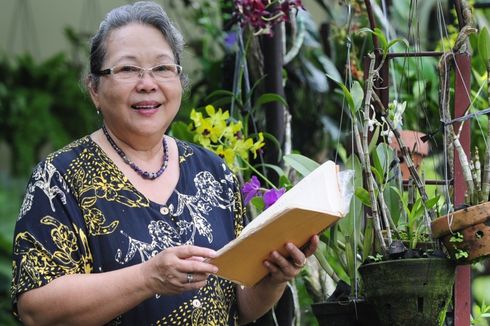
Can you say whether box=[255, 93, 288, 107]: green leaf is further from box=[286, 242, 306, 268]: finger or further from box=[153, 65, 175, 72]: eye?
box=[286, 242, 306, 268]: finger

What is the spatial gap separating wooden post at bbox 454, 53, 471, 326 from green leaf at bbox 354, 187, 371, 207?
0.20m

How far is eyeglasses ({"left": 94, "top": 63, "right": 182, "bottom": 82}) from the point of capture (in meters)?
2.43

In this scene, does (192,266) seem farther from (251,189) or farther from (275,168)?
(275,168)

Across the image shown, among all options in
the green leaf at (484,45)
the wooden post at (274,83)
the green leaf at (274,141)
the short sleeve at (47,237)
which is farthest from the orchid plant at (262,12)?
the short sleeve at (47,237)

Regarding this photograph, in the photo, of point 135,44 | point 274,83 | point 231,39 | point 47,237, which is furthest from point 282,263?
point 231,39

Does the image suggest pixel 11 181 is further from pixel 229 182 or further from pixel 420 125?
pixel 229 182

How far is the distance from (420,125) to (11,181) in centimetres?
280

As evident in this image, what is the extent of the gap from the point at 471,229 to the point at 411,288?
0.61ft

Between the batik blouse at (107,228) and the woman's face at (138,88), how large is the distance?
12 cm

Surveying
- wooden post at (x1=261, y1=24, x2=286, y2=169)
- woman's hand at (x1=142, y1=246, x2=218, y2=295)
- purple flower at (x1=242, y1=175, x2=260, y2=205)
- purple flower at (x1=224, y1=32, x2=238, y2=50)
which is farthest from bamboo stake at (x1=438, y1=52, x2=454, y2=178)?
purple flower at (x1=224, y1=32, x2=238, y2=50)

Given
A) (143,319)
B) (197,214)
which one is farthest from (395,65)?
(143,319)

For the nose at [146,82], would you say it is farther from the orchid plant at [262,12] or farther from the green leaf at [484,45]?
the green leaf at [484,45]

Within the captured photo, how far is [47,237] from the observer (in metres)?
2.30

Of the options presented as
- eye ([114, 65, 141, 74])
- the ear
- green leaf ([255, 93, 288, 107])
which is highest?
eye ([114, 65, 141, 74])
